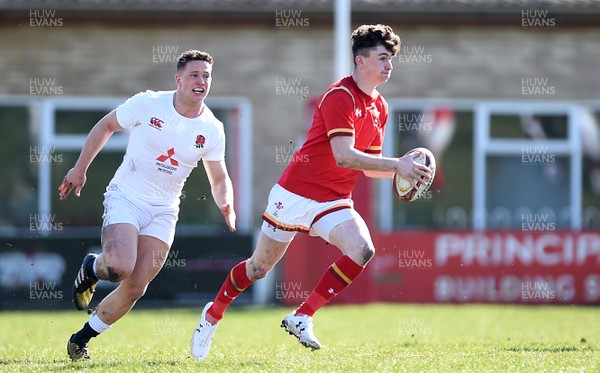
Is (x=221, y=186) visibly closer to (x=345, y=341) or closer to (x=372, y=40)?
(x=372, y=40)

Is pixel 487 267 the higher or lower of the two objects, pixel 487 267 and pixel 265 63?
the lower

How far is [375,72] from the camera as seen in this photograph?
809cm

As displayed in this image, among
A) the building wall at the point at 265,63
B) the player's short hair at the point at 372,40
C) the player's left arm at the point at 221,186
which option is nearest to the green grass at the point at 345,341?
the player's left arm at the point at 221,186

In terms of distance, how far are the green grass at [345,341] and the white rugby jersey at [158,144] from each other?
127 centimetres

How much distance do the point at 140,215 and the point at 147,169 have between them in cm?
34

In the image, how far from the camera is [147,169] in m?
8.20

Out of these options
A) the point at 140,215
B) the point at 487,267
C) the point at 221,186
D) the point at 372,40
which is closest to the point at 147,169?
the point at 140,215

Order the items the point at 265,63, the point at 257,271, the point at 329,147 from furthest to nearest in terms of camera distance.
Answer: the point at 265,63
the point at 257,271
the point at 329,147

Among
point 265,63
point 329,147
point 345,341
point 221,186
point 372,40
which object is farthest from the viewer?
point 265,63

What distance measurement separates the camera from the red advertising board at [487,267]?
16188 millimetres

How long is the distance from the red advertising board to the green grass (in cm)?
55

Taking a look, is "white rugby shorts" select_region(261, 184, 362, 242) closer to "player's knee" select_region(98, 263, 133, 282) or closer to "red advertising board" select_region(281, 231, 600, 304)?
"player's knee" select_region(98, 263, 133, 282)

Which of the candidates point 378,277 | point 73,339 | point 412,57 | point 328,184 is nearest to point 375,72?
point 328,184

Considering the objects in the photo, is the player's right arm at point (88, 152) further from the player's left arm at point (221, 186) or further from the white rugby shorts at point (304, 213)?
the white rugby shorts at point (304, 213)
